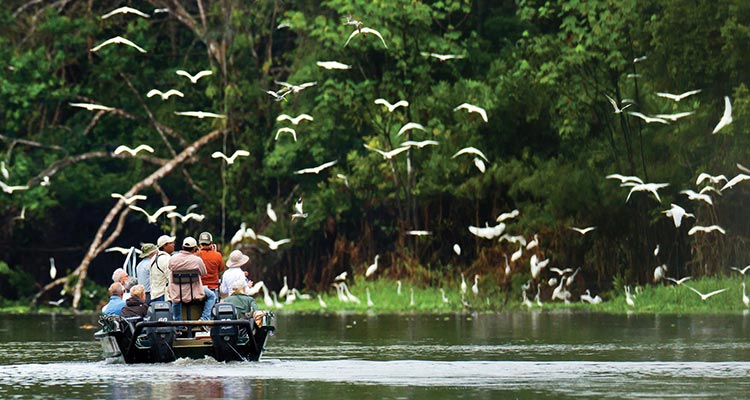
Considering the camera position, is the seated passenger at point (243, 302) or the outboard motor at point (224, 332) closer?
the outboard motor at point (224, 332)

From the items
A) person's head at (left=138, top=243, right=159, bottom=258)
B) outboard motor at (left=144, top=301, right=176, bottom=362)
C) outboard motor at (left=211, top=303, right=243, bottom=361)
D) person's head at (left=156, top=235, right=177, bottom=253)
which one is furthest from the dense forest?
outboard motor at (left=144, top=301, right=176, bottom=362)

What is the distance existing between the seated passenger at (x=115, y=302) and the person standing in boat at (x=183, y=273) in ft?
5.62

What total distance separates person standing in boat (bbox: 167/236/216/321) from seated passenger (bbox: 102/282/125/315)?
171cm

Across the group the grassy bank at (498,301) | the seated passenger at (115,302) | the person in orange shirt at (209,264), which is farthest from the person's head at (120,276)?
the grassy bank at (498,301)

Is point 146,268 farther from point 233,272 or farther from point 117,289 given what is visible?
point 233,272

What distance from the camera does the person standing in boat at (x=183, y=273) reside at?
95.1ft

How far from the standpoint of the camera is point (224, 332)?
2889cm

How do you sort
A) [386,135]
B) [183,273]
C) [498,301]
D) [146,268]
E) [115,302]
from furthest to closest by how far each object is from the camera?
[386,135] < [498,301] < [115,302] < [146,268] < [183,273]

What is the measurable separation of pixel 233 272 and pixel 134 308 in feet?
4.95

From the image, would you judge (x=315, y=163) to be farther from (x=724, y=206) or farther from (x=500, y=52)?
(x=724, y=206)

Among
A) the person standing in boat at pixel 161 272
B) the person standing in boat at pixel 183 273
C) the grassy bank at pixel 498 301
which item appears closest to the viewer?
the person standing in boat at pixel 183 273

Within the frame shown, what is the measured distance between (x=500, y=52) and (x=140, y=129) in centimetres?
1076

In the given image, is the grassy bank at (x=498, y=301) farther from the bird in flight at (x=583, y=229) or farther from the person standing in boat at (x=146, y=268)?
the person standing in boat at (x=146, y=268)

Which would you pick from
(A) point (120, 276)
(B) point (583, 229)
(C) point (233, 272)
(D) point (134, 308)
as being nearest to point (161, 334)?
(D) point (134, 308)
